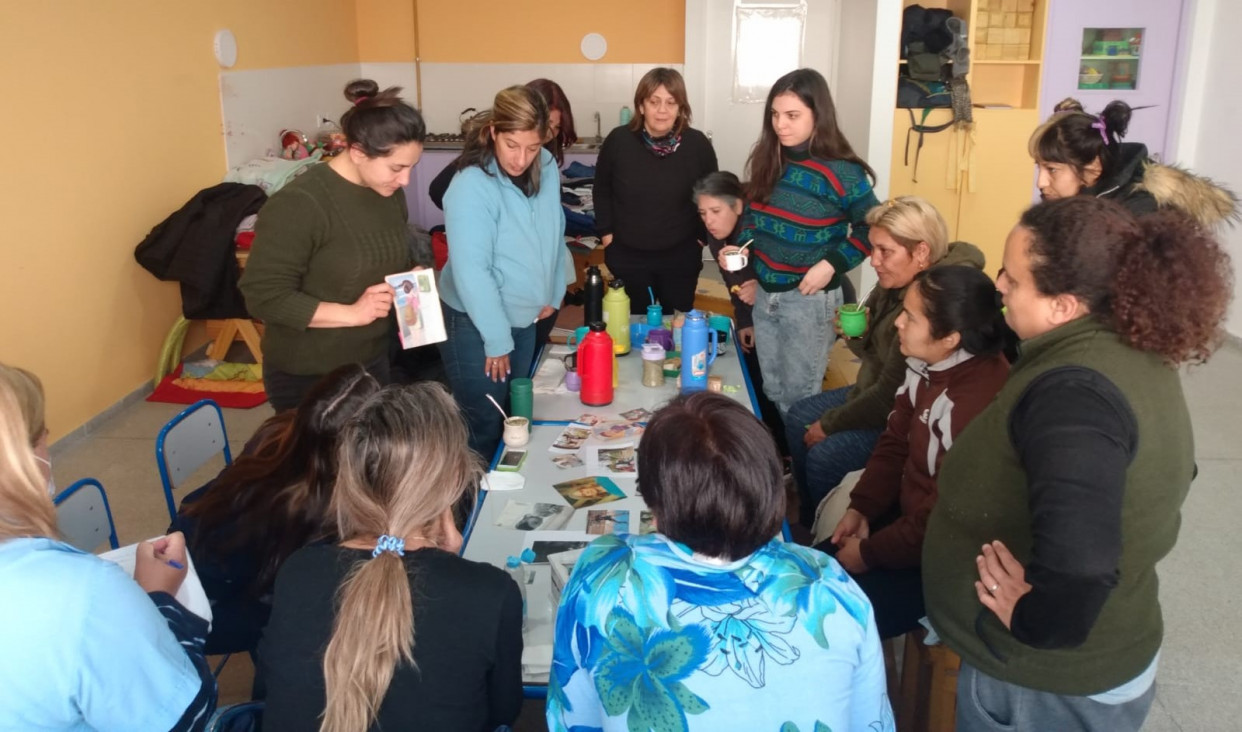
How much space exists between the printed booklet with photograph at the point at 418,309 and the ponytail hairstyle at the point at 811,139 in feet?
4.16

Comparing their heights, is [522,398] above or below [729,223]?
below

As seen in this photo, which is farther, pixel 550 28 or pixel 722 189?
pixel 550 28

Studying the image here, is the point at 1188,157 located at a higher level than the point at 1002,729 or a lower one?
higher

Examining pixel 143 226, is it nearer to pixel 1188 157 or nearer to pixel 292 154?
pixel 292 154

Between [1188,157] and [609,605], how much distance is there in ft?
20.8

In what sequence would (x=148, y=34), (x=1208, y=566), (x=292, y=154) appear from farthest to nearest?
(x=292, y=154)
(x=148, y=34)
(x=1208, y=566)

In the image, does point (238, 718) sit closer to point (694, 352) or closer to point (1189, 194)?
point (694, 352)

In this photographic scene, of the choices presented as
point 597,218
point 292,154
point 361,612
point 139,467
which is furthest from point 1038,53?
point 361,612

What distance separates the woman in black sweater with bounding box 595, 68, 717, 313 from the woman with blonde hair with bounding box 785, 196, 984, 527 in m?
0.97

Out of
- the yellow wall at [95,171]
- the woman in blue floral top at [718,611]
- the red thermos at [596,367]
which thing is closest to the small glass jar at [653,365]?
the red thermos at [596,367]

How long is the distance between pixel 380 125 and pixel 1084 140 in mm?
2021

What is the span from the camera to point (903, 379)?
2.95 metres

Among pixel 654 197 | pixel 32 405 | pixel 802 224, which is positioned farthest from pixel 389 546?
pixel 654 197

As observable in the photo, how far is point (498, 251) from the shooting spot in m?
2.99
